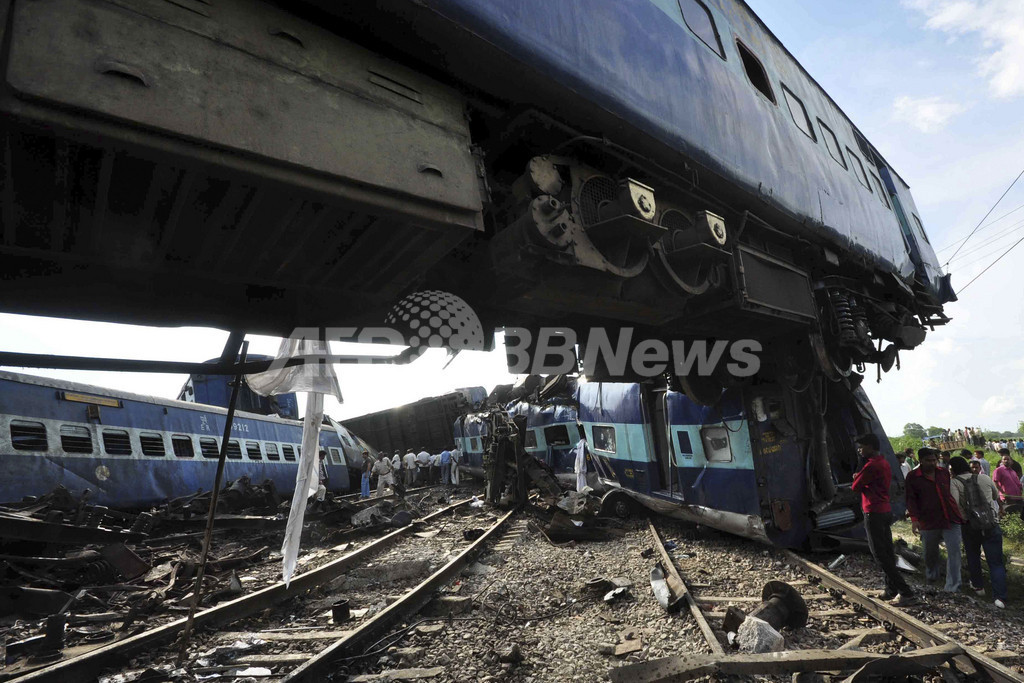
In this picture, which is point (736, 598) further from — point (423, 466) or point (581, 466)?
point (423, 466)

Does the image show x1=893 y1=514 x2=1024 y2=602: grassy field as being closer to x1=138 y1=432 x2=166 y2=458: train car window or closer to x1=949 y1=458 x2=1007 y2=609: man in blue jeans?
x1=949 y1=458 x2=1007 y2=609: man in blue jeans

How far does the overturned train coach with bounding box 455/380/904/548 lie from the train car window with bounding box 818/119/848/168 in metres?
3.45

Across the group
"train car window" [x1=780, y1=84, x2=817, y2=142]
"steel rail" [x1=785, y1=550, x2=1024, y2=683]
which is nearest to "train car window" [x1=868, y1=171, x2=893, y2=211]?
"train car window" [x1=780, y1=84, x2=817, y2=142]

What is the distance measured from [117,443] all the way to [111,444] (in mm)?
134

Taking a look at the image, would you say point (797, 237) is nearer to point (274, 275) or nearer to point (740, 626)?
point (740, 626)

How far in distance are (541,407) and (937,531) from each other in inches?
413

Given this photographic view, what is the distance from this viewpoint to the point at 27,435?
830cm

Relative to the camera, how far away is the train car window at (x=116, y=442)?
972 cm

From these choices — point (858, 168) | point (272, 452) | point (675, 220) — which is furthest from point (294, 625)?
point (272, 452)

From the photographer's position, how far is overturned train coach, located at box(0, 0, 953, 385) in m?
1.71

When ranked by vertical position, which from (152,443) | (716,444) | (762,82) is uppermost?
(762,82)

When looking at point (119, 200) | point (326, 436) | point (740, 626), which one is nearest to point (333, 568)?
point (740, 626)

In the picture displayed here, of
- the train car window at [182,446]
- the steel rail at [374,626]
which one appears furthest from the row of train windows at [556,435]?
the train car window at [182,446]

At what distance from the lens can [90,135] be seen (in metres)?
1.54
